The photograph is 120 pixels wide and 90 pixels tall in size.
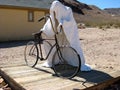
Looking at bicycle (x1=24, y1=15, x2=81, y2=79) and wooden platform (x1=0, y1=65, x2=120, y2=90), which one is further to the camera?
bicycle (x1=24, y1=15, x2=81, y2=79)

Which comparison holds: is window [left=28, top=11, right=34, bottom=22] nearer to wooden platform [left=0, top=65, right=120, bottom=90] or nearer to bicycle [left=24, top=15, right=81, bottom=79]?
bicycle [left=24, top=15, right=81, bottom=79]

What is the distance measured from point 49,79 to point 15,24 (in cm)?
1366

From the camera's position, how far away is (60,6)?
22.8 feet

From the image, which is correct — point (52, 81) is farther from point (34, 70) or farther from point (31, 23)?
point (31, 23)

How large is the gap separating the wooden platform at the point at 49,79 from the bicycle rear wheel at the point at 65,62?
0.20 metres

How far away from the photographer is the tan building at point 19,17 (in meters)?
18.8

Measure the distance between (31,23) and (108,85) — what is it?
1451cm

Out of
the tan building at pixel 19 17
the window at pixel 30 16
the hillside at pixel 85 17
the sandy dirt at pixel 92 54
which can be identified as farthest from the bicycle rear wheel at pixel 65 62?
the hillside at pixel 85 17

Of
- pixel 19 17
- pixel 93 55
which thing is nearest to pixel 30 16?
pixel 19 17

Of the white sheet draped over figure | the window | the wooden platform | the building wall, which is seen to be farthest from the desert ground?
the window

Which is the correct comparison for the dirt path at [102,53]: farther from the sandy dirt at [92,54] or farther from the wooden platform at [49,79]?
the wooden platform at [49,79]

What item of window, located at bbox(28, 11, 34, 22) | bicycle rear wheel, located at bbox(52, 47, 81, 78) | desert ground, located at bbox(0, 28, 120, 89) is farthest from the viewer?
window, located at bbox(28, 11, 34, 22)

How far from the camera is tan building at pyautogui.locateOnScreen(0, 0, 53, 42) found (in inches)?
740

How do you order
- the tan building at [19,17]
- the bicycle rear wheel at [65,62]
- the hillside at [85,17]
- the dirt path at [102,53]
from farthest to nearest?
the hillside at [85,17] → the tan building at [19,17] → the dirt path at [102,53] → the bicycle rear wheel at [65,62]
